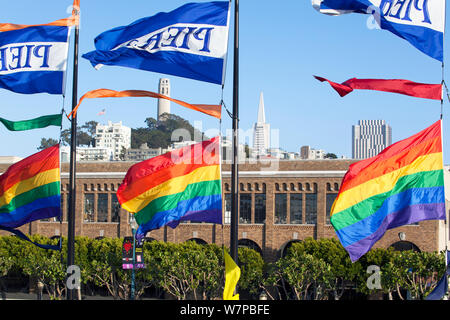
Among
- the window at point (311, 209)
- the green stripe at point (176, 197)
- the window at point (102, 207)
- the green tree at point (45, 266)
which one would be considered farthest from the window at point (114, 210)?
the green stripe at point (176, 197)

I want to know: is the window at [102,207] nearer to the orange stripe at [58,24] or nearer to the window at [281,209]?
the window at [281,209]

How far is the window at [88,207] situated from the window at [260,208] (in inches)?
461

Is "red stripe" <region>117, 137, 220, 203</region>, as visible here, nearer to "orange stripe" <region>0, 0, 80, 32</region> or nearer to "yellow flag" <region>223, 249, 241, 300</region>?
"yellow flag" <region>223, 249, 241, 300</region>

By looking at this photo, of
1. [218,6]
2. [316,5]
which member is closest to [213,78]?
[218,6]

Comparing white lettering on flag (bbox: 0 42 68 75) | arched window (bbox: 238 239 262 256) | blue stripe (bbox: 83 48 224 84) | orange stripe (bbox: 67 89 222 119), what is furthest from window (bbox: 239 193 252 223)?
orange stripe (bbox: 67 89 222 119)

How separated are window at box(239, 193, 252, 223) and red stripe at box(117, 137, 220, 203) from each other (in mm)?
26447

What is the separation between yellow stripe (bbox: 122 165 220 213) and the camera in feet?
51.0

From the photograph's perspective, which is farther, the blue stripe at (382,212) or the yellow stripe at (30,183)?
the yellow stripe at (30,183)

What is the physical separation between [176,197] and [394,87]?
18.2 ft

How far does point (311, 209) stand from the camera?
1613 inches

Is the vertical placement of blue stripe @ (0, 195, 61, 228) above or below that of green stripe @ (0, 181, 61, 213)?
below

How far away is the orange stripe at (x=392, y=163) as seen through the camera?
14250mm

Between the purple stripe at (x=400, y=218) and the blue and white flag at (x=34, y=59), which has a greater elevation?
the blue and white flag at (x=34, y=59)
